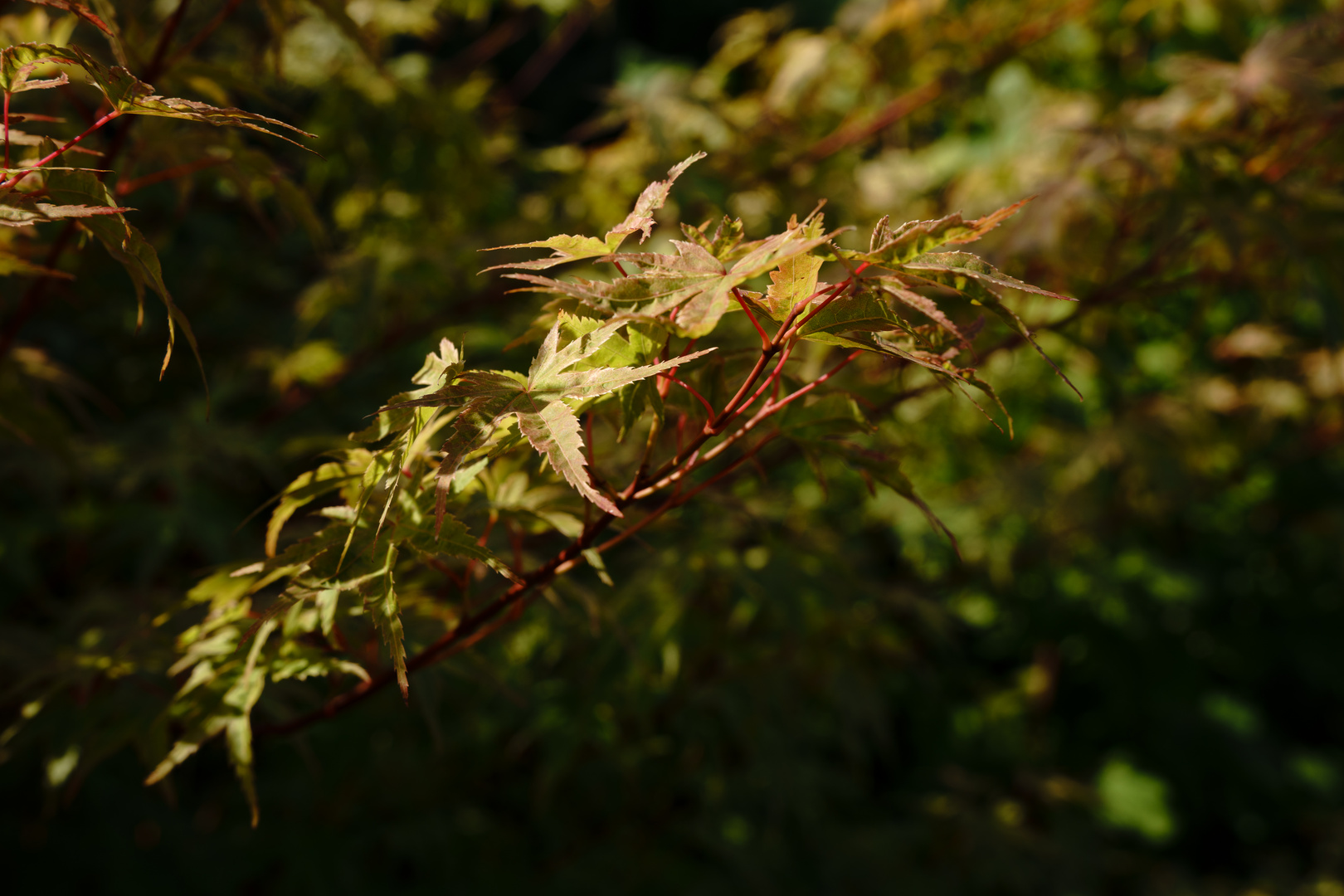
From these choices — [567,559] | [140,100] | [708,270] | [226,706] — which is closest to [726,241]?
[708,270]

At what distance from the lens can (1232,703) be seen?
2773 mm

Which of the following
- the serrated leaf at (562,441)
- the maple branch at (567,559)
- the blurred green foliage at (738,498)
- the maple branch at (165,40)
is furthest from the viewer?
the blurred green foliage at (738,498)

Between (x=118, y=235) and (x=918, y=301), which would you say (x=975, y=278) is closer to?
(x=918, y=301)

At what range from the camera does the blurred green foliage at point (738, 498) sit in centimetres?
110

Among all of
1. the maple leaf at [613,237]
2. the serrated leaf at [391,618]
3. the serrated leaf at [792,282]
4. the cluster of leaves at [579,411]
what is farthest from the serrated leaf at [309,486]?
the serrated leaf at [792,282]

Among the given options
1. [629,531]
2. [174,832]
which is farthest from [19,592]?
[629,531]

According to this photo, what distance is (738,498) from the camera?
82cm

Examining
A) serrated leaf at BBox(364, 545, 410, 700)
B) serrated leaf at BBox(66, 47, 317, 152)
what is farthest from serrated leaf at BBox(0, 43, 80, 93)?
serrated leaf at BBox(364, 545, 410, 700)

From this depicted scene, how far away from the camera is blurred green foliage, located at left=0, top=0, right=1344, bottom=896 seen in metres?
1.10

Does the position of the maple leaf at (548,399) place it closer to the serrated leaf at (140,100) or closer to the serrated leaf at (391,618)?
the serrated leaf at (391,618)

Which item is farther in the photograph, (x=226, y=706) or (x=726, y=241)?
(x=226, y=706)

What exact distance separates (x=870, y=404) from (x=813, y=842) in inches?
44.6

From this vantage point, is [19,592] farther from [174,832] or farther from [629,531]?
[629,531]

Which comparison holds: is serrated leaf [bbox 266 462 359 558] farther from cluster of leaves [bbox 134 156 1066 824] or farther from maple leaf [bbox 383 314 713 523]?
maple leaf [bbox 383 314 713 523]
